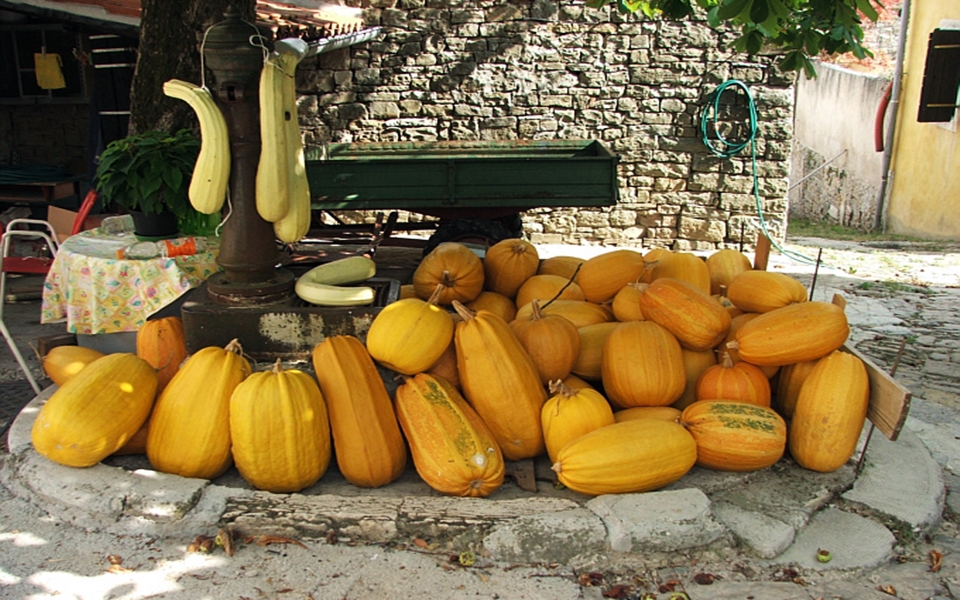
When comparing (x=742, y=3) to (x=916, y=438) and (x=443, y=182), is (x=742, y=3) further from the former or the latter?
(x=443, y=182)

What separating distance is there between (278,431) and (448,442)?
0.65 m

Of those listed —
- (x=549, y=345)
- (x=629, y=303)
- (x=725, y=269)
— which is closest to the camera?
(x=549, y=345)

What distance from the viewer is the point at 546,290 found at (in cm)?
414

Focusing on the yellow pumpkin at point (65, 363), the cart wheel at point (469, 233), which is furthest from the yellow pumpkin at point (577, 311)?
the cart wheel at point (469, 233)

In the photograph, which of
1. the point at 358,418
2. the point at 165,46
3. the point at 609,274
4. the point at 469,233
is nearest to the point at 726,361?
the point at 609,274

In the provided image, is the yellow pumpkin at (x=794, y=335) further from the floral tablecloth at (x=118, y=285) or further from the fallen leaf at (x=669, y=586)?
the floral tablecloth at (x=118, y=285)

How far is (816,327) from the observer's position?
326cm

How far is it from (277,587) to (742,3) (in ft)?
11.3

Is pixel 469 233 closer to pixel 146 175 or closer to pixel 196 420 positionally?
pixel 146 175

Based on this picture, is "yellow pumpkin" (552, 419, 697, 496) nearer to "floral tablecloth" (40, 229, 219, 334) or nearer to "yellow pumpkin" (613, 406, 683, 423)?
"yellow pumpkin" (613, 406, 683, 423)

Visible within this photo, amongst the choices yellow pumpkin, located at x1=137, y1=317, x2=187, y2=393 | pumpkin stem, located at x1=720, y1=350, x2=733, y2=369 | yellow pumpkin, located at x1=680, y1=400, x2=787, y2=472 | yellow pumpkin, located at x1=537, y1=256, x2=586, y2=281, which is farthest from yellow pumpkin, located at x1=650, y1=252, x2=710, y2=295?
yellow pumpkin, located at x1=137, y1=317, x2=187, y2=393

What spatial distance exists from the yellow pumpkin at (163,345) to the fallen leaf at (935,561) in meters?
3.26

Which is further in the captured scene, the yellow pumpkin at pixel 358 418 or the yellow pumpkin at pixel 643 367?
the yellow pumpkin at pixel 643 367

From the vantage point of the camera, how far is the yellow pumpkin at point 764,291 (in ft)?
11.9
